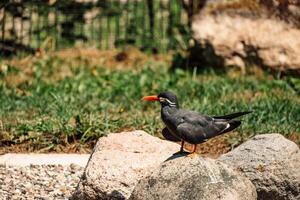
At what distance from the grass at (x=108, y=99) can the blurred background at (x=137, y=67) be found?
2 centimetres

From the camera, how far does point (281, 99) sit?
1028 centimetres

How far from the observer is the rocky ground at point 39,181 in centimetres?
796

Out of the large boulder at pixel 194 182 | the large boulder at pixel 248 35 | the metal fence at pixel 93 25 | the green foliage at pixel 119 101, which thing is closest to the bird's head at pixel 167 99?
the large boulder at pixel 194 182

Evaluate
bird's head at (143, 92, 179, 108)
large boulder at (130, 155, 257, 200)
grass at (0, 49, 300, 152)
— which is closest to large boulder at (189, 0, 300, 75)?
grass at (0, 49, 300, 152)

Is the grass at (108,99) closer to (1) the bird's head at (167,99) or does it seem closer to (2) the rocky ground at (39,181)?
(2) the rocky ground at (39,181)

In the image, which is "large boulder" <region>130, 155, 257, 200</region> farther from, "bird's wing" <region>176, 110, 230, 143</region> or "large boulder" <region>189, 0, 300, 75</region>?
"large boulder" <region>189, 0, 300, 75</region>

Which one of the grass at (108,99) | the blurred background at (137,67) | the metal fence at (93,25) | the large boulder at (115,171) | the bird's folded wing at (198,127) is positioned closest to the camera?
the bird's folded wing at (198,127)

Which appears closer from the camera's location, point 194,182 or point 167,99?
point 194,182

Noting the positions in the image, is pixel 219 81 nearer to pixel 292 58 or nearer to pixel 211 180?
pixel 292 58

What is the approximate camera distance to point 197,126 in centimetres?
680

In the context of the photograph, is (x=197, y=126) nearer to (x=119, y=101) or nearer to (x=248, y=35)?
(x=119, y=101)

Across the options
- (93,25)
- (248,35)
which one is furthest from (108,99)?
(93,25)

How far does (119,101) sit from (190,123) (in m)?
3.83

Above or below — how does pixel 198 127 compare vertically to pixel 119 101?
above
